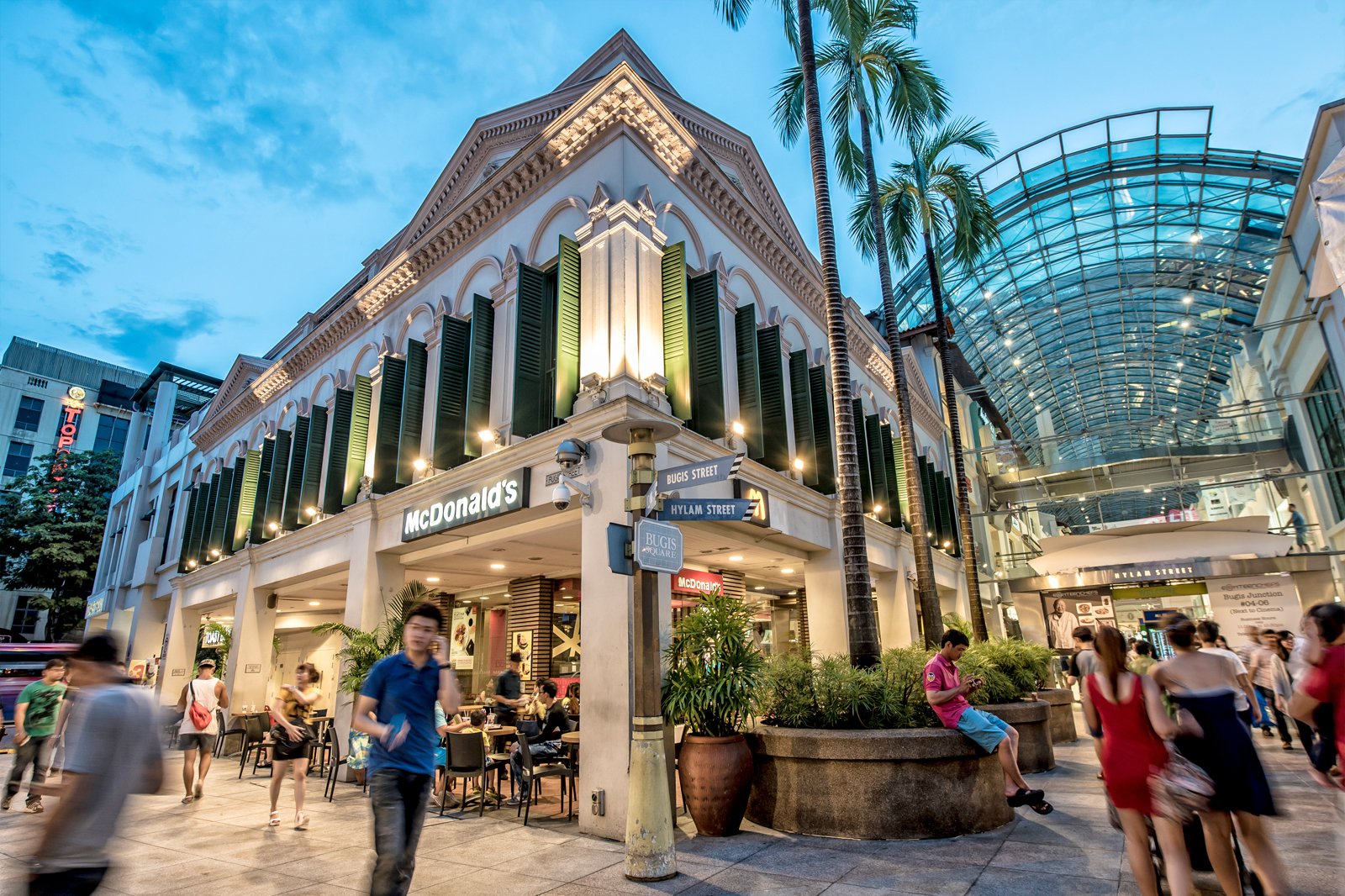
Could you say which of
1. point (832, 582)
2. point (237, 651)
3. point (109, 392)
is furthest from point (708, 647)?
point (109, 392)

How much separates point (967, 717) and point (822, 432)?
830 centimetres

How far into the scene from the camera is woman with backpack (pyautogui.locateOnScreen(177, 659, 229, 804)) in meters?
9.56

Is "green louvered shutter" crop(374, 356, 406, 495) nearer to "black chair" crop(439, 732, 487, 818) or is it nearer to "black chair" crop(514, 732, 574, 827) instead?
"black chair" crop(439, 732, 487, 818)

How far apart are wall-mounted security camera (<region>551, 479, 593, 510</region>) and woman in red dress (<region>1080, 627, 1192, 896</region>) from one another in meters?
5.69

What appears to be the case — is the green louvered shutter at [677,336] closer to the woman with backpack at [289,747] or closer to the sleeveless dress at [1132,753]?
the woman with backpack at [289,747]

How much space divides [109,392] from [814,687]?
63.5 metres

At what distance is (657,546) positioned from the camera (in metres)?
6.04

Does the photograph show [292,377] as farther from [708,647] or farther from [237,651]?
[708,647]

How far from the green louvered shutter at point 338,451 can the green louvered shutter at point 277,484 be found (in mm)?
2493

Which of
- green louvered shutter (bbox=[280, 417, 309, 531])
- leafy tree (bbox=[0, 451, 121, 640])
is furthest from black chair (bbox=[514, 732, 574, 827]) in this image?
leafy tree (bbox=[0, 451, 121, 640])

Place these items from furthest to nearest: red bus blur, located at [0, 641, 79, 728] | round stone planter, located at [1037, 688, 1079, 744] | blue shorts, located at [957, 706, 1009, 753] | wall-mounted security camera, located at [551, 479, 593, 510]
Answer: red bus blur, located at [0, 641, 79, 728] < round stone planter, located at [1037, 688, 1079, 744] < wall-mounted security camera, located at [551, 479, 593, 510] < blue shorts, located at [957, 706, 1009, 753]

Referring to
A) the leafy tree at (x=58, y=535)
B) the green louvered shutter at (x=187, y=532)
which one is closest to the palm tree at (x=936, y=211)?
the green louvered shutter at (x=187, y=532)

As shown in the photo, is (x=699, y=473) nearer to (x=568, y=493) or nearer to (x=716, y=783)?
(x=568, y=493)

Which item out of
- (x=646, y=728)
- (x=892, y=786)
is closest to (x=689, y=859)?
(x=646, y=728)
